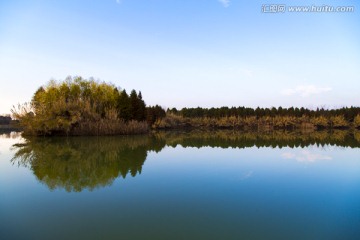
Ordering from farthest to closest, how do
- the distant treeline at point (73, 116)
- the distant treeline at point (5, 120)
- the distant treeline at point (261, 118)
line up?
the distant treeline at point (5, 120) < the distant treeline at point (261, 118) < the distant treeline at point (73, 116)

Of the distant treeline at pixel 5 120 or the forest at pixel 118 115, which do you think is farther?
the distant treeline at pixel 5 120

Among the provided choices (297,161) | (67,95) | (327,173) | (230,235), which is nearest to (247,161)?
(297,161)

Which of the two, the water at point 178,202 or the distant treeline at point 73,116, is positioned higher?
the distant treeline at point 73,116

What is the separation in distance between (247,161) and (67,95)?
28.6 m

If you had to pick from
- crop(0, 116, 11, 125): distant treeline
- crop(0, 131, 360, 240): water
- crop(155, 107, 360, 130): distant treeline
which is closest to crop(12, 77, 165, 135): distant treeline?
crop(155, 107, 360, 130): distant treeline

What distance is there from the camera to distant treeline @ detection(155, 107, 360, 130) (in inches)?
1875

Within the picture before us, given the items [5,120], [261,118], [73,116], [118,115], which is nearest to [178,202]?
[73,116]

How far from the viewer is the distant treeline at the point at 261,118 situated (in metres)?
47.6

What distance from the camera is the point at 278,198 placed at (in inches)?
233

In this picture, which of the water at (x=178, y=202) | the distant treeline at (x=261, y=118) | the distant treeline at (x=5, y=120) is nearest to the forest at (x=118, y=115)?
the distant treeline at (x=261, y=118)

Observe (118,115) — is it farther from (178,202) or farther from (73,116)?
(178,202)

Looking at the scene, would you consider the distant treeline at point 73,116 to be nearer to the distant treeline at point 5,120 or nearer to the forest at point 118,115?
the forest at point 118,115

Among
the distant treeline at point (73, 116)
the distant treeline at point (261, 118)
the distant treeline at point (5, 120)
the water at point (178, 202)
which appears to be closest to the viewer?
the water at point (178, 202)

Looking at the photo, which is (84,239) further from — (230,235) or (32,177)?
(32,177)
